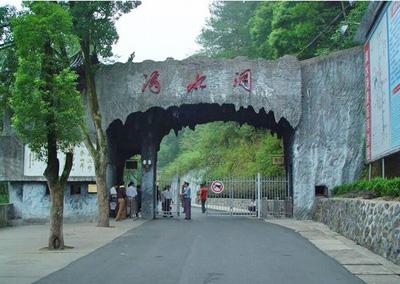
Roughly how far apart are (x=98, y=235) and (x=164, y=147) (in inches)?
2188

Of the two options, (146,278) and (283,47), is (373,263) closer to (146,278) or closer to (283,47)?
(146,278)

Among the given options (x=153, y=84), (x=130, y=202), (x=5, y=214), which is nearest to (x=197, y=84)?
(x=153, y=84)

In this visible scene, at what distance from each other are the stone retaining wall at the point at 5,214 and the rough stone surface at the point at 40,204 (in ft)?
1.71

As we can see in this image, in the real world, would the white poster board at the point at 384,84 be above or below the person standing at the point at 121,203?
above

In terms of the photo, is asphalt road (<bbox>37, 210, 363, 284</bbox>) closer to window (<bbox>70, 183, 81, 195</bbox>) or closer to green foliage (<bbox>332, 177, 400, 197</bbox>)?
green foliage (<bbox>332, 177, 400, 197</bbox>)

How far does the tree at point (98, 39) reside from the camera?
18.5 m

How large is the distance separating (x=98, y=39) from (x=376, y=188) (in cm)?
1121

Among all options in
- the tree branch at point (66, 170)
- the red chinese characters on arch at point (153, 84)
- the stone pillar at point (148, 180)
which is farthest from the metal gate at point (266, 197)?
the tree branch at point (66, 170)

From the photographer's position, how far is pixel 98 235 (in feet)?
52.5

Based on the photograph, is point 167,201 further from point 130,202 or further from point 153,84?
point 153,84

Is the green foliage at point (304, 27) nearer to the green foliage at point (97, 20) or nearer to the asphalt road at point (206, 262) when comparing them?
the green foliage at point (97, 20)

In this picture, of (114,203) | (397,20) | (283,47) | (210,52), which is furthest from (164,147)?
(397,20)

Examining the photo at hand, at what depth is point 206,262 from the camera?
10.2 meters

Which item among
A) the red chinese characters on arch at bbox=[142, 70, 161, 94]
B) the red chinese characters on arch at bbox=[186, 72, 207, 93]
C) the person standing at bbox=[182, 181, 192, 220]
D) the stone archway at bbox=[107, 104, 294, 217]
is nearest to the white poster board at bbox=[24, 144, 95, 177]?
the stone archway at bbox=[107, 104, 294, 217]
